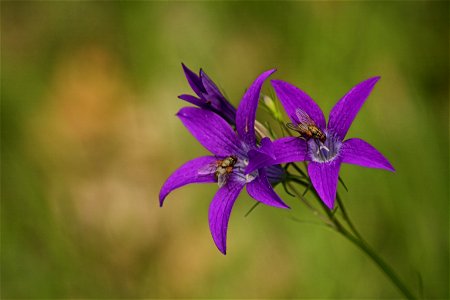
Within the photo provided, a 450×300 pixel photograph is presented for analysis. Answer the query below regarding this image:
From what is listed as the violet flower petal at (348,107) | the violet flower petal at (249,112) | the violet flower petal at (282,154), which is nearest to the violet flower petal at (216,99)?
the violet flower petal at (249,112)

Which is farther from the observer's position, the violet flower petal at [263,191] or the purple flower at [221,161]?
the purple flower at [221,161]

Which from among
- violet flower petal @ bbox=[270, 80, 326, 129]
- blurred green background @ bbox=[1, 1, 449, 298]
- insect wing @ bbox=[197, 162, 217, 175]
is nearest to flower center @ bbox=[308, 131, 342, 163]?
violet flower petal @ bbox=[270, 80, 326, 129]

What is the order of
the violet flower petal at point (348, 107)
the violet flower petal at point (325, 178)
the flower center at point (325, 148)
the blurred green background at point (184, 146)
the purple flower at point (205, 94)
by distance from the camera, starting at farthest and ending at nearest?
the blurred green background at point (184, 146), the purple flower at point (205, 94), the flower center at point (325, 148), the violet flower petal at point (348, 107), the violet flower petal at point (325, 178)

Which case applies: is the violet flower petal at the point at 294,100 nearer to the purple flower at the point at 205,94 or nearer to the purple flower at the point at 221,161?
the purple flower at the point at 221,161

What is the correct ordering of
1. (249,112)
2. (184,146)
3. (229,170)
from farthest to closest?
1. (184,146)
2. (229,170)
3. (249,112)

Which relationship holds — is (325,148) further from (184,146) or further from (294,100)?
(184,146)

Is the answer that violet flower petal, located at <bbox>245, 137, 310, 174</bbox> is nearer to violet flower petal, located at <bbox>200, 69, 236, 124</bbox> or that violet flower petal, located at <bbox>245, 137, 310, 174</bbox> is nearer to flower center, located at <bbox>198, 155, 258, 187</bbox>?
flower center, located at <bbox>198, 155, 258, 187</bbox>

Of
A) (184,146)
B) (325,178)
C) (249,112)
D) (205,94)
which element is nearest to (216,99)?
(205,94)
